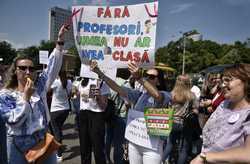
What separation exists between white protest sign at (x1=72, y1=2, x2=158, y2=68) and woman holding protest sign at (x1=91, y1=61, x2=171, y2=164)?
143 millimetres

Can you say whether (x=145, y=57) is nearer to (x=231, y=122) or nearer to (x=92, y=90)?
(x=231, y=122)

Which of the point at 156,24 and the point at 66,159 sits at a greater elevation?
the point at 156,24

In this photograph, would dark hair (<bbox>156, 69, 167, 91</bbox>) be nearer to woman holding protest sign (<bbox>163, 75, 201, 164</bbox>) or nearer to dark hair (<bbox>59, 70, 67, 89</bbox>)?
woman holding protest sign (<bbox>163, 75, 201, 164</bbox>)

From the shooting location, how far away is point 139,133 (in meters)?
3.44

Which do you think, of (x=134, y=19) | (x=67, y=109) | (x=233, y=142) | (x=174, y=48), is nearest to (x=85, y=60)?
(x=134, y=19)

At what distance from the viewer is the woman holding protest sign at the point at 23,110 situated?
286 centimetres

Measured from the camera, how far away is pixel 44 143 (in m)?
2.99

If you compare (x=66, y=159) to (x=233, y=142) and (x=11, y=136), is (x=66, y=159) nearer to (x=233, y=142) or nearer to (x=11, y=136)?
(x=11, y=136)

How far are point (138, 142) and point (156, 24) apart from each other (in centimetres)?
119

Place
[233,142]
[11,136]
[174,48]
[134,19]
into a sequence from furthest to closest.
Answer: [174,48] → [134,19] → [11,136] → [233,142]

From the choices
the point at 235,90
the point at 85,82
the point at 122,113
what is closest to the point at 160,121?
the point at 235,90

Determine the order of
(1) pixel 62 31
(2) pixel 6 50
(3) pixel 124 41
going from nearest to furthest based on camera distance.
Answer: (1) pixel 62 31
(3) pixel 124 41
(2) pixel 6 50

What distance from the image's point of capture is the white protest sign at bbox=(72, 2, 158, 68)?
3.44 meters

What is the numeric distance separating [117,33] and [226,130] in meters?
1.86
